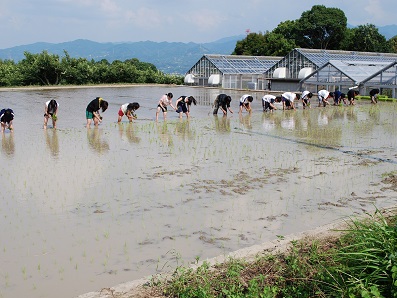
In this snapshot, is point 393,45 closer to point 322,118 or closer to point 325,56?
point 325,56

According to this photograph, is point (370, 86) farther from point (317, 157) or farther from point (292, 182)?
point (292, 182)

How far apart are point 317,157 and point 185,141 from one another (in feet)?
12.3

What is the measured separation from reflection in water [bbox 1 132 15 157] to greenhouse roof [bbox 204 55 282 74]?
31.5 metres

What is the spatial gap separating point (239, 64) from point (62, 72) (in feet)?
57.9

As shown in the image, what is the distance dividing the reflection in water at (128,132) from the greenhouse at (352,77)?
1879cm

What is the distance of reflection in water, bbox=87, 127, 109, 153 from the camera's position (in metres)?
11.0

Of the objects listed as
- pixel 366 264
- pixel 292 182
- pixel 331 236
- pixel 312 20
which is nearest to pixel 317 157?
pixel 292 182

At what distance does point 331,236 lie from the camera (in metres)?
4.88

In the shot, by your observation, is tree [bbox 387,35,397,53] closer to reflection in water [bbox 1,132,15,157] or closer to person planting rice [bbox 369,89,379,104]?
person planting rice [bbox 369,89,379,104]

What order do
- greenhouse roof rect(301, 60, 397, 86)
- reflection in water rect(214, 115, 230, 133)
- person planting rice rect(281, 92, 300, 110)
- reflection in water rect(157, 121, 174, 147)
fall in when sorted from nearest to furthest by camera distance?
reflection in water rect(157, 121, 174, 147)
reflection in water rect(214, 115, 230, 133)
person planting rice rect(281, 92, 300, 110)
greenhouse roof rect(301, 60, 397, 86)

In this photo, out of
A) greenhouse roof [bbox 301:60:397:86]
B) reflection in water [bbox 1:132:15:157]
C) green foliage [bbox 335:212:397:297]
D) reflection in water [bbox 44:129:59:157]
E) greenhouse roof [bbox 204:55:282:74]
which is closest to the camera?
green foliage [bbox 335:212:397:297]

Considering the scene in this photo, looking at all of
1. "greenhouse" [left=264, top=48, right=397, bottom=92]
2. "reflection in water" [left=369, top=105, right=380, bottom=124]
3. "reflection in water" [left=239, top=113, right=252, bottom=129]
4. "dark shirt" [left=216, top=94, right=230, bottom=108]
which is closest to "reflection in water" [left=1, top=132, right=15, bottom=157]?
"reflection in water" [left=239, top=113, right=252, bottom=129]

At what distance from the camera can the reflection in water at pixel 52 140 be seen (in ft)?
35.4

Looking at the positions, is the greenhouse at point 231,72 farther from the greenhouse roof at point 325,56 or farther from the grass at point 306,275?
the grass at point 306,275
